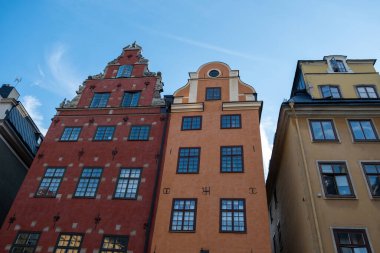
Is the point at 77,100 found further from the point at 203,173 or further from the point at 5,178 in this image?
the point at 203,173

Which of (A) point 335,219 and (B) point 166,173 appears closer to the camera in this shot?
(A) point 335,219

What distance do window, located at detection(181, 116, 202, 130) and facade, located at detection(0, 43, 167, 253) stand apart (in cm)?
152

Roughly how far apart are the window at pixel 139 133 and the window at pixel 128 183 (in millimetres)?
2462

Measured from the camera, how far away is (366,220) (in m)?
14.9

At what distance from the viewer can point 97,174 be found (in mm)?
19500

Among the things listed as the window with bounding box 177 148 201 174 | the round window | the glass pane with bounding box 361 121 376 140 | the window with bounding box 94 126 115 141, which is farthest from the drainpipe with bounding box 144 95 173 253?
the glass pane with bounding box 361 121 376 140

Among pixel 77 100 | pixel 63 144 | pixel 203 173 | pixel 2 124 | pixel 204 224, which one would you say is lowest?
pixel 204 224

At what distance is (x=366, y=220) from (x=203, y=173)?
28.6 ft

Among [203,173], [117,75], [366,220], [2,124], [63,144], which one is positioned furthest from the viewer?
[117,75]

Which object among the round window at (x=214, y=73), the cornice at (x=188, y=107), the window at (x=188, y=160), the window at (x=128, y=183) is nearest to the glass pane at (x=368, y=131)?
the window at (x=188, y=160)

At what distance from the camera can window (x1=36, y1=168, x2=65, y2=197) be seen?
19.0 meters

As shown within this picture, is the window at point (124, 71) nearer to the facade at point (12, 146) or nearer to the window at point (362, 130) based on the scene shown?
the facade at point (12, 146)

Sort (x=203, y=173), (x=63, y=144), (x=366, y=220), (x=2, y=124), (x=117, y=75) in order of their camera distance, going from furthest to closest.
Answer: (x=117, y=75), (x=2, y=124), (x=63, y=144), (x=203, y=173), (x=366, y=220)

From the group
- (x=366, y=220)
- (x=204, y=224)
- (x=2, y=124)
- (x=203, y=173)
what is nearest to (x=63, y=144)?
(x=2, y=124)
